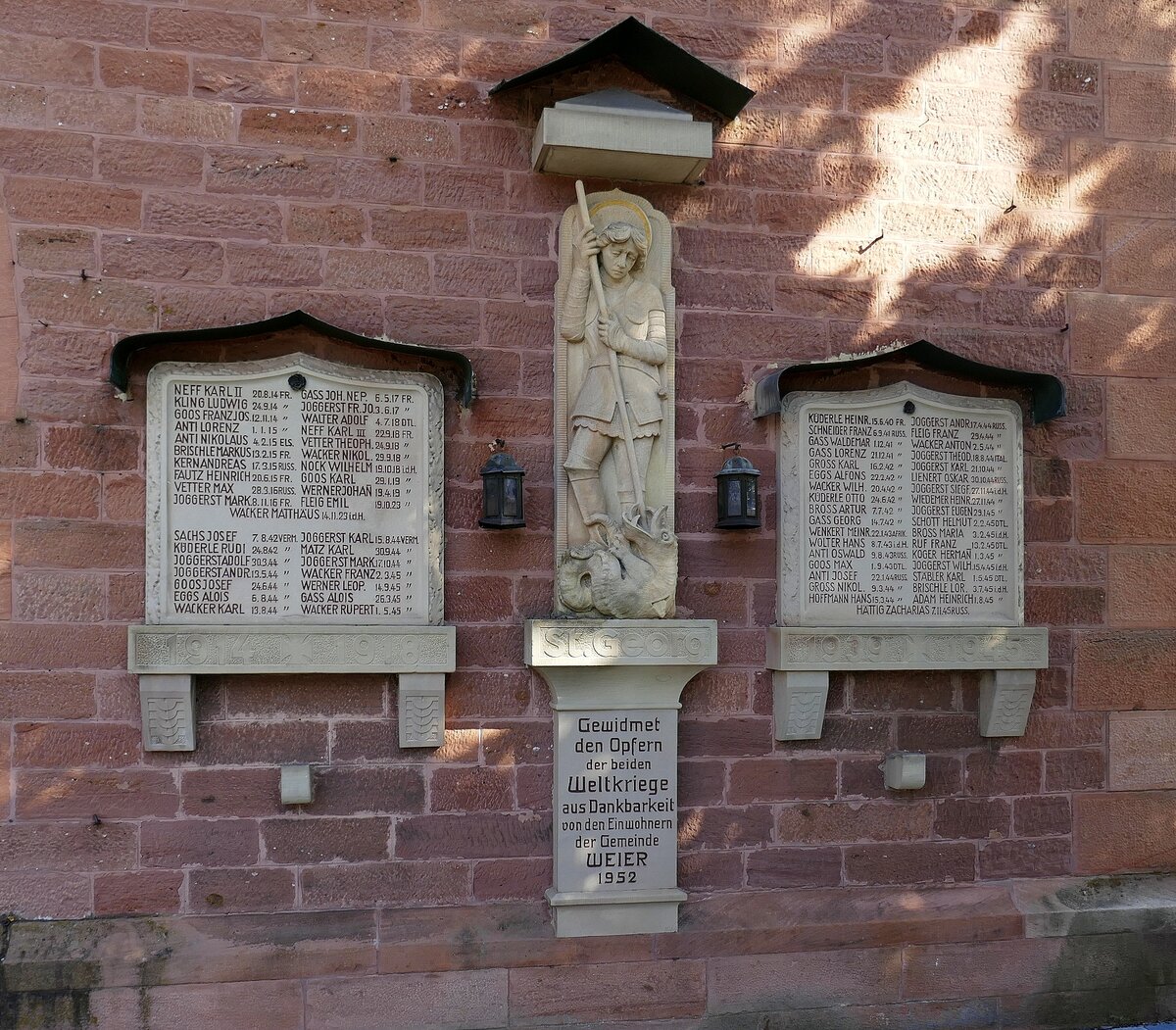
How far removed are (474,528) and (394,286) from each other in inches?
39.0

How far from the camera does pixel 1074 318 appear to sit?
4789 mm

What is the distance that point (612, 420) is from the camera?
4250 millimetres

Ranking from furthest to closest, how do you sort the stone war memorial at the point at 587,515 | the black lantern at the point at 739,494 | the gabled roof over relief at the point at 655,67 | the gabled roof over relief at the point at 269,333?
the black lantern at the point at 739,494, the gabled roof over relief at the point at 655,67, the stone war memorial at the point at 587,515, the gabled roof over relief at the point at 269,333

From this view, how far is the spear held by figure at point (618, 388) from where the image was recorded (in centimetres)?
422

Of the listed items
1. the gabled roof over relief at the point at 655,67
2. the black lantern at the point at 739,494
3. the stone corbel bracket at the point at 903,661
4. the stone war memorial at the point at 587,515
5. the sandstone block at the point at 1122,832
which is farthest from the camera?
the sandstone block at the point at 1122,832

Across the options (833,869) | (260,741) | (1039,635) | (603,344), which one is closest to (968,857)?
(833,869)

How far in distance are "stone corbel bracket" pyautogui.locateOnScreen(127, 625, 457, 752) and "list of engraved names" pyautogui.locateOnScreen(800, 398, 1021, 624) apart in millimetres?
1552

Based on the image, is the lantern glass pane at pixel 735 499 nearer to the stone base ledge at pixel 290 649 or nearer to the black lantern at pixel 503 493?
the black lantern at pixel 503 493

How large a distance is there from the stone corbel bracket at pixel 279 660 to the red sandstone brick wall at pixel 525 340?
0.37 feet

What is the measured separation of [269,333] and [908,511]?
2644 millimetres

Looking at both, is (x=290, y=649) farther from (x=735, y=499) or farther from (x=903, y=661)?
(x=903, y=661)

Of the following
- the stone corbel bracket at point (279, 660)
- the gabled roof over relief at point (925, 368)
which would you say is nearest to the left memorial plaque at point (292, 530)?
the stone corbel bracket at point (279, 660)

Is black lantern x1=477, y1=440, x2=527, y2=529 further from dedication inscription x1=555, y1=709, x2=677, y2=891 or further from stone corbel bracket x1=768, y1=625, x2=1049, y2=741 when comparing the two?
stone corbel bracket x1=768, y1=625, x2=1049, y2=741

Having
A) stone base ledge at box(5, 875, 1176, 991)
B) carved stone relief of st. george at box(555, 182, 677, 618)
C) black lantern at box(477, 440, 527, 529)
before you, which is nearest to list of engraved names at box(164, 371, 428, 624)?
black lantern at box(477, 440, 527, 529)
